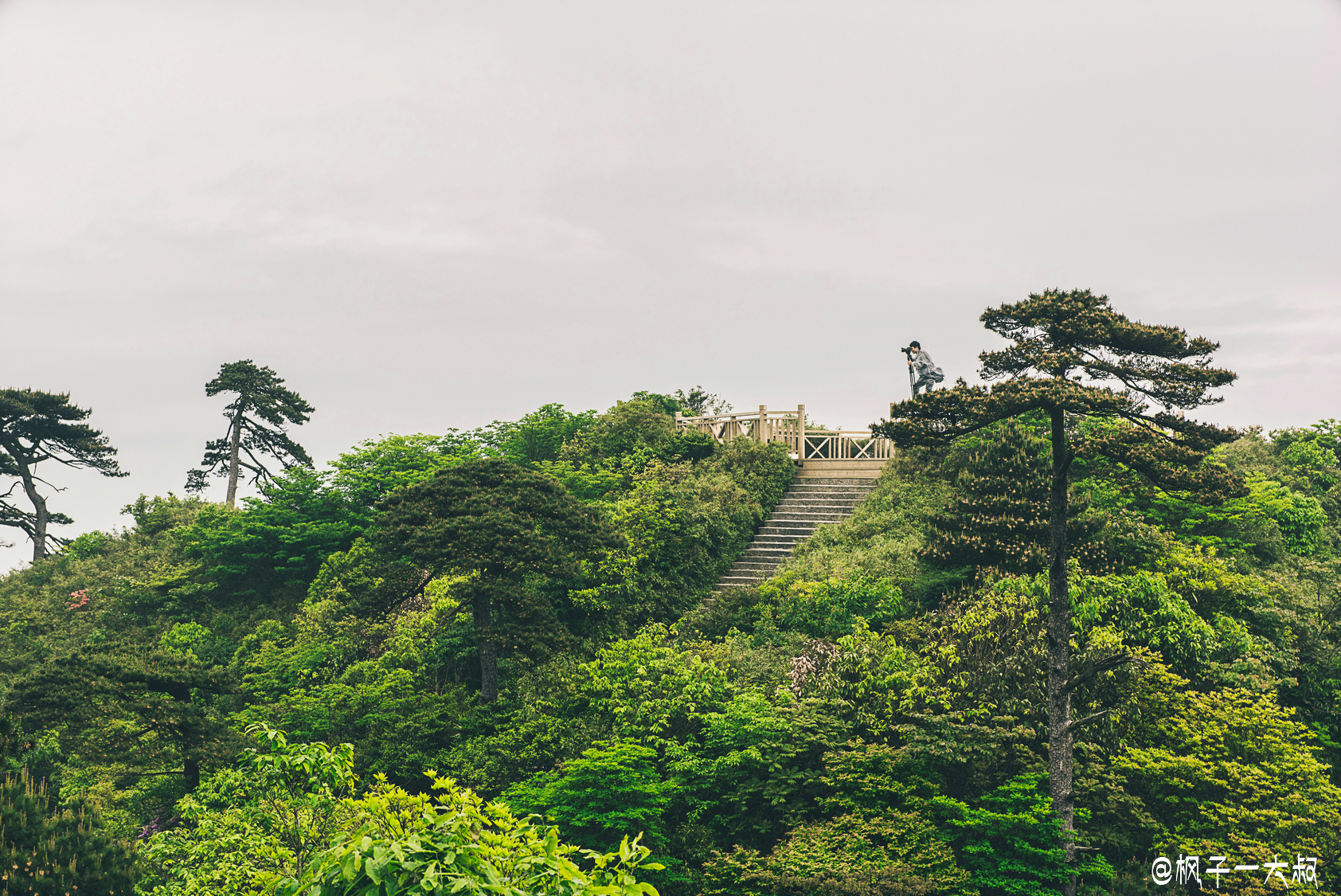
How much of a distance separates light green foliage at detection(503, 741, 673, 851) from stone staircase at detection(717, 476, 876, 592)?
7.77 metres

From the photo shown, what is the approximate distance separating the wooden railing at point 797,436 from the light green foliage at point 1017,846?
1420 cm

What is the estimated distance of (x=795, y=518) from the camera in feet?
70.9

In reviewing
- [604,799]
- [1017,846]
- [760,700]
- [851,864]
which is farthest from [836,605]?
[604,799]

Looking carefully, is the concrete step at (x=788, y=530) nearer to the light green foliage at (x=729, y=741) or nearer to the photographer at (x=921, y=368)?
the photographer at (x=921, y=368)

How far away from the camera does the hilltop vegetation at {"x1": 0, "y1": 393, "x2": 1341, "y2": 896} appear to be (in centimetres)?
1028

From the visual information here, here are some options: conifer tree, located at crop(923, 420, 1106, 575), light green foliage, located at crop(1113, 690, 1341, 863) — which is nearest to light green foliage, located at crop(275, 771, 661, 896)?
light green foliage, located at crop(1113, 690, 1341, 863)

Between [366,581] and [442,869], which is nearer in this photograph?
[442,869]

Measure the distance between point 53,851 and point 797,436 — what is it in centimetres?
1932

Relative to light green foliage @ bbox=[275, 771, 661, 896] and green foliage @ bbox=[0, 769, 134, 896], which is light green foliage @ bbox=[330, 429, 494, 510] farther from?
light green foliage @ bbox=[275, 771, 661, 896]

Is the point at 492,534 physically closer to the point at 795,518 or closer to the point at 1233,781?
the point at 795,518

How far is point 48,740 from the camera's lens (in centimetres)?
1329

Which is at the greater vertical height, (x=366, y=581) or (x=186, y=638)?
(x=366, y=581)

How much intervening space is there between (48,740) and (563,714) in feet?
26.0

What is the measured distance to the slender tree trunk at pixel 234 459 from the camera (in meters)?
32.2
